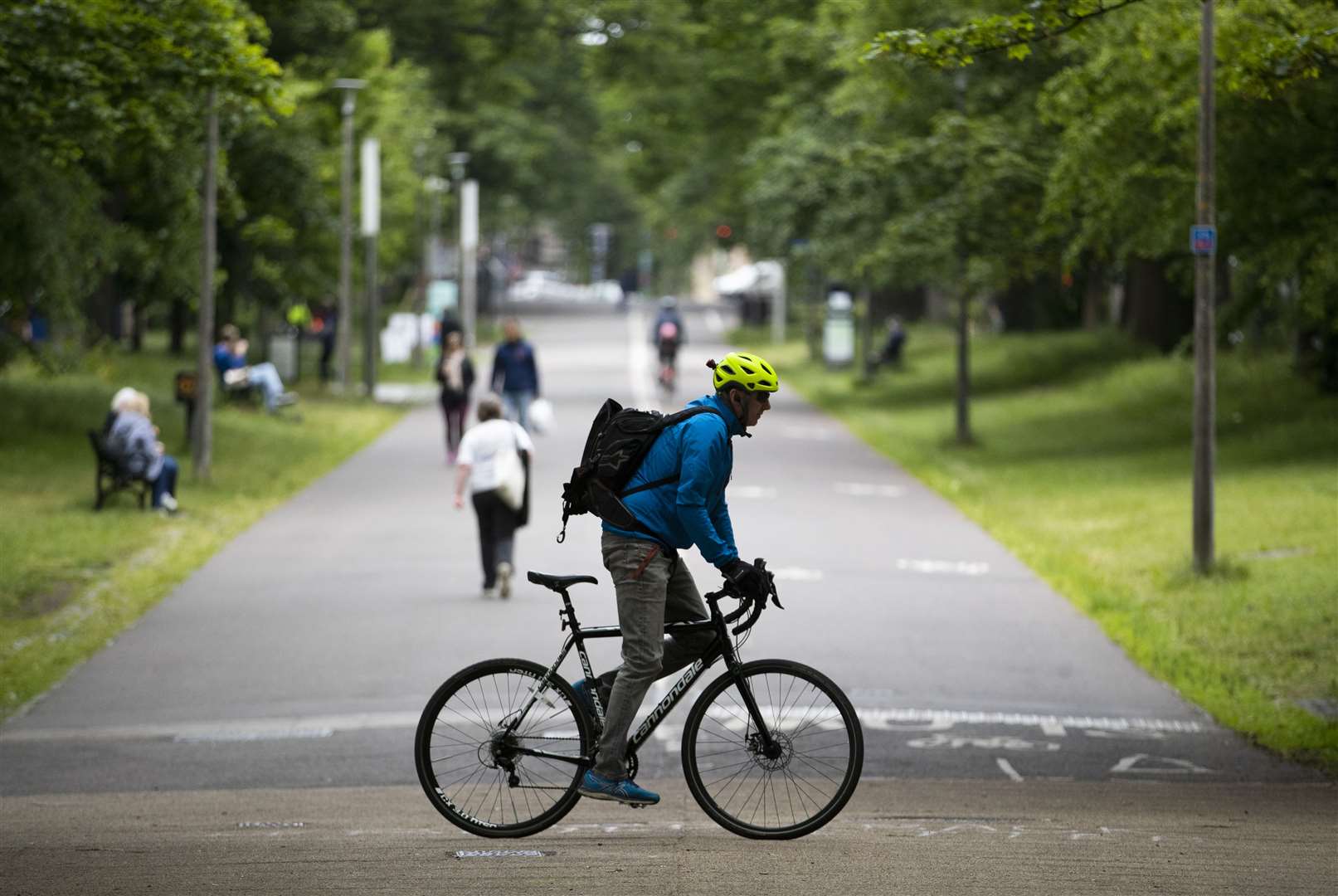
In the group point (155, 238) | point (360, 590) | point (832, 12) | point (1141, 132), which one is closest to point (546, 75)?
point (832, 12)

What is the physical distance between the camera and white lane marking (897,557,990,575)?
17.4 meters

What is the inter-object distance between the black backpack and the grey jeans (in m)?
0.11

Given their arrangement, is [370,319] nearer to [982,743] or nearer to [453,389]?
[453,389]

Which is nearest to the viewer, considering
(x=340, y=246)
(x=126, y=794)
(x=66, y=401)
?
(x=126, y=794)

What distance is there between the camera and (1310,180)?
21.8m

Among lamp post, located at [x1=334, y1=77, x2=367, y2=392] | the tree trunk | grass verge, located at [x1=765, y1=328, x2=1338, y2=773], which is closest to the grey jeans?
grass verge, located at [x1=765, y1=328, x2=1338, y2=773]

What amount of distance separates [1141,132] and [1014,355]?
23619mm

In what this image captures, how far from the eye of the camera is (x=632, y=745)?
7.28 metres

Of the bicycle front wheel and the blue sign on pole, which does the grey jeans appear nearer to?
the bicycle front wheel

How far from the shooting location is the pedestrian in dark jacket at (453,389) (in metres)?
26.8

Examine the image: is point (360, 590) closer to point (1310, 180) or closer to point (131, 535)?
point (131, 535)

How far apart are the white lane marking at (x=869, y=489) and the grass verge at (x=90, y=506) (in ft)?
20.2

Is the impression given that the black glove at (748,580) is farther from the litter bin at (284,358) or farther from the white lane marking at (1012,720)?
the litter bin at (284,358)

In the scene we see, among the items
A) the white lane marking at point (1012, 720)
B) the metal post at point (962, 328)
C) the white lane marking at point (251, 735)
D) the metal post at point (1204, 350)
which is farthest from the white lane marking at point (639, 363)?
the white lane marking at point (251, 735)
